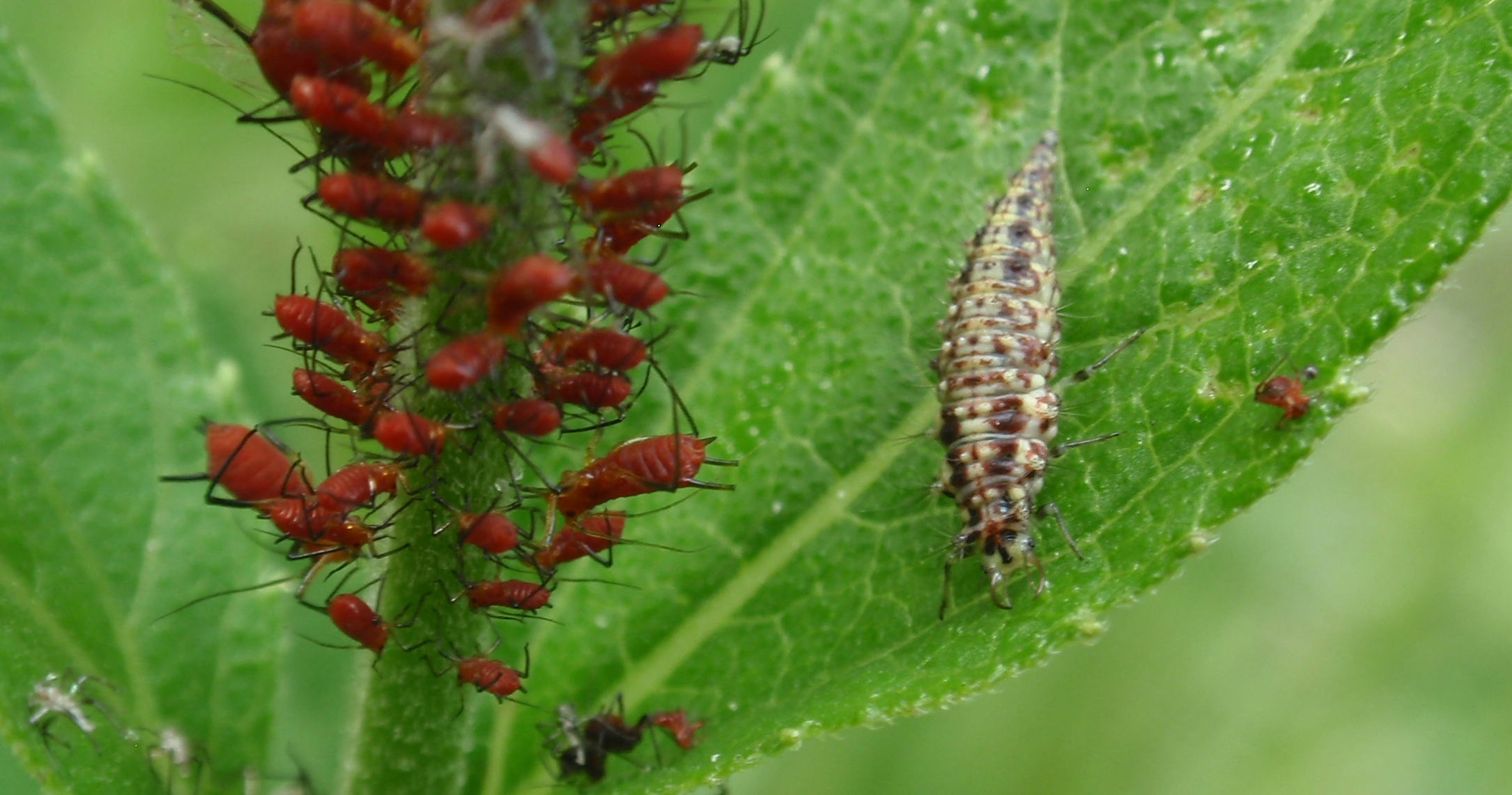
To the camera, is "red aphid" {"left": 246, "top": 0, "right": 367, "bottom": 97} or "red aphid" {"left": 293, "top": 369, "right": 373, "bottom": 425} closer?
"red aphid" {"left": 246, "top": 0, "right": 367, "bottom": 97}

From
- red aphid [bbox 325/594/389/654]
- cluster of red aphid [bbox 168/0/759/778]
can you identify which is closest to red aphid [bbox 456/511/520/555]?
cluster of red aphid [bbox 168/0/759/778]

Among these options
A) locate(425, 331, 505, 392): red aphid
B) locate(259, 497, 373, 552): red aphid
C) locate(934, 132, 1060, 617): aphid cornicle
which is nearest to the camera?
locate(425, 331, 505, 392): red aphid

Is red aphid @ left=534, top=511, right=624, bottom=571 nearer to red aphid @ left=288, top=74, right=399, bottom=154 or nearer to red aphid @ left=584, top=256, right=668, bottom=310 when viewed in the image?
red aphid @ left=584, top=256, right=668, bottom=310

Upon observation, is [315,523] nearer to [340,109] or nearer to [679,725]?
[340,109]

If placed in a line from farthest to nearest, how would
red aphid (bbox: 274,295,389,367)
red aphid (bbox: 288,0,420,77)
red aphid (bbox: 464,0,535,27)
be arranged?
red aphid (bbox: 274,295,389,367), red aphid (bbox: 288,0,420,77), red aphid (bbox: 464,0,535,27)

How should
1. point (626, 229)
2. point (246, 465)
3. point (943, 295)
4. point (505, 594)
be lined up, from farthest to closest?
1. point (943, 295)
2. point (505, 594)
3. point (246, 465)
4. point (626, 229)

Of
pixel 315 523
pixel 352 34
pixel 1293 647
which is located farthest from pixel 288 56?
pixel 1293 647

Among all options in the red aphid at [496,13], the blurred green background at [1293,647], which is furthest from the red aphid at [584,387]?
the blurred green background at [1293,647]

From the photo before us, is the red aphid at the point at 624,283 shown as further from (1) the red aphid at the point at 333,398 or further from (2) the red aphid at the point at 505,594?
(2) the red aphid at the point at 505,594

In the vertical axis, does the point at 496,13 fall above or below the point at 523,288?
above
